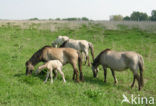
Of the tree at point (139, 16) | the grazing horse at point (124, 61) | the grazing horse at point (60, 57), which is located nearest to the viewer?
the grazing horse at point (124, 61)

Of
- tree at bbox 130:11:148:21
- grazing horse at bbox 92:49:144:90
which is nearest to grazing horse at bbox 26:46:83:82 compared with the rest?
grazing horse at bbox 92:49:144:90

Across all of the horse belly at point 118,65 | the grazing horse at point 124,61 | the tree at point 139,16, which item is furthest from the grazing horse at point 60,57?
→ the tree at point 139,16

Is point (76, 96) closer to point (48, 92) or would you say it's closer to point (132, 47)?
point (48, 92)

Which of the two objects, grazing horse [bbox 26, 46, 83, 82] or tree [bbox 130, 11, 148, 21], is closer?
grazing horse [bbox 26, 46, 83, 82]

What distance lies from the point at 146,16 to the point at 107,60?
393ft

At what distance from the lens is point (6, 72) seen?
380 inches

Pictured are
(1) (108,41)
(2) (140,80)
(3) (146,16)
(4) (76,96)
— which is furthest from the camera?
(3) (146,16)

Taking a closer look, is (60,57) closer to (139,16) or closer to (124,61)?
(124,61)

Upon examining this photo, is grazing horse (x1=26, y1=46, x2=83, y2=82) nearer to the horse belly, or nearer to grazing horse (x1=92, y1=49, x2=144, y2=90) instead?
grazing horse (x1=92, y1=49, x2=144, y2=90)

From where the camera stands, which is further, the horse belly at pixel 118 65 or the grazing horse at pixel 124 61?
the horse belly at pixel 118 65

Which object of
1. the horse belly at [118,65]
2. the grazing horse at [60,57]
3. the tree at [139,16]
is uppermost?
the tree at [139,16]

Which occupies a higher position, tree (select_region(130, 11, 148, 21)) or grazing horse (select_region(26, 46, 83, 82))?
tree (select_region(130, 11, 148, 21))

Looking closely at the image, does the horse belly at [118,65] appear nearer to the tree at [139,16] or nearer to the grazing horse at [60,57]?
the grazing horse at [60,57]

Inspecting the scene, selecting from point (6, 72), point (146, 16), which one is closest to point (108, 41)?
point (6, 72)
